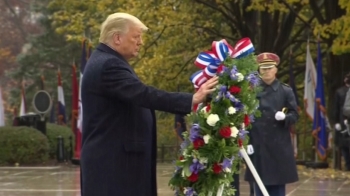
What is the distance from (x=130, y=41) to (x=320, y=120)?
46.1ft

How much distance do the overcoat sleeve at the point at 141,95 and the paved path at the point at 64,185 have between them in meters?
7.71

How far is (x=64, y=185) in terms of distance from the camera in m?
14.8

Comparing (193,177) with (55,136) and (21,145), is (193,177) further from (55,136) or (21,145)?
(55,136)

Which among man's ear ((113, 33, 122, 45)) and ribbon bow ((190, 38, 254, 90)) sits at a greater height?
man's ear ((113, 33, 122, 45))

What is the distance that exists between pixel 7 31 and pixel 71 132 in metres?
26.2

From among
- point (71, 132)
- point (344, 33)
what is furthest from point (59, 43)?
point (344, 33)

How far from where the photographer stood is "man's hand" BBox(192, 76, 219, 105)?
516cm

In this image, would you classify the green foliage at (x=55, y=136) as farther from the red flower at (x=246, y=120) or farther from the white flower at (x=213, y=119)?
the white flower at (x=213, y=119)

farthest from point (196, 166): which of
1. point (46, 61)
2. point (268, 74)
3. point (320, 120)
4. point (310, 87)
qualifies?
point (46, 61)

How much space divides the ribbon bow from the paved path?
24.8 feet

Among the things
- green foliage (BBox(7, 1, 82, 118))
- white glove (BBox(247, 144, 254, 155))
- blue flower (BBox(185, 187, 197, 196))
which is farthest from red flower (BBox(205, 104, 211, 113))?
green foliage (BBox(7, 1, 82, 118))

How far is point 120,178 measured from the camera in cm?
526

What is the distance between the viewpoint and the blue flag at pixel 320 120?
18.9 meters

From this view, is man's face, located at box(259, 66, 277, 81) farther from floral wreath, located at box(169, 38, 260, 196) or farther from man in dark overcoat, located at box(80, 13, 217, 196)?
man in dark overcoat, located at box(80, 13, 217, 196)
